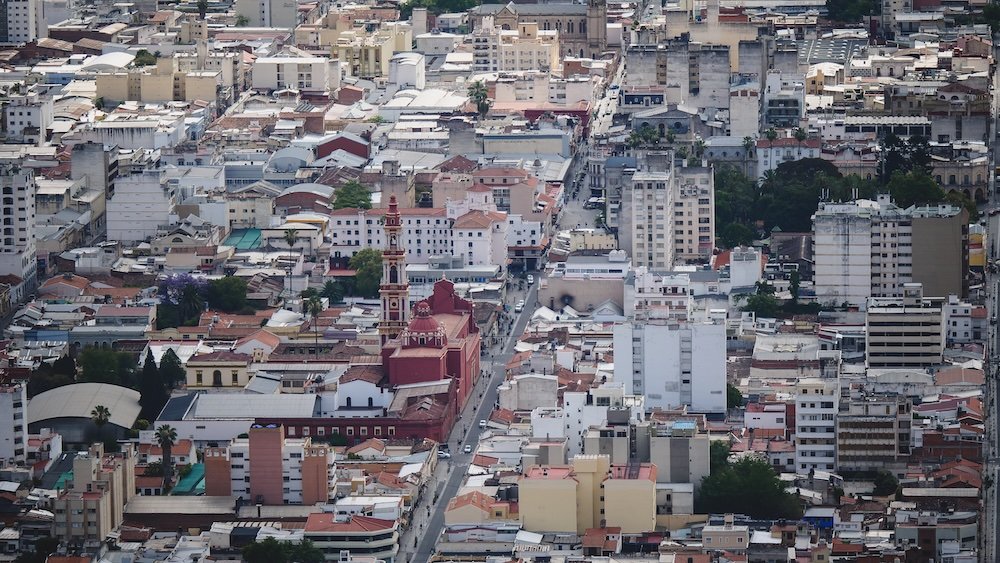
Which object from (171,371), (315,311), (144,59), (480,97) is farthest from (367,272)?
(144,59)

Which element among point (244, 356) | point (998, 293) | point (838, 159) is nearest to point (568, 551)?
point (244, 356)

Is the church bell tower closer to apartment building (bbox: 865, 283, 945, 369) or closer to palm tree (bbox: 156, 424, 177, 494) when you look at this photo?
palm tree (bbox: 156, 424, 177, 494)

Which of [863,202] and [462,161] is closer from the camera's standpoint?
[863,202]

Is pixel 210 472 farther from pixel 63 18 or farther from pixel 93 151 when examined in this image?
pixel 63 18

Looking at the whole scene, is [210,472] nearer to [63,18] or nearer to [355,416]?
[355,416]

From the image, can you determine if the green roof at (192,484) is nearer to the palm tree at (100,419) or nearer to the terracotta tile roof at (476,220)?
the palm tree at (100,419)

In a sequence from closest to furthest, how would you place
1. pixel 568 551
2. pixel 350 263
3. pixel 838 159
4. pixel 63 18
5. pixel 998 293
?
1. pixel 568 551
2. pixel 998 293
3. pixel 350 263
4. pixel 838 159
5. pixel 63 18

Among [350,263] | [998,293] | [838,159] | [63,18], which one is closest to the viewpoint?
[998,293]
